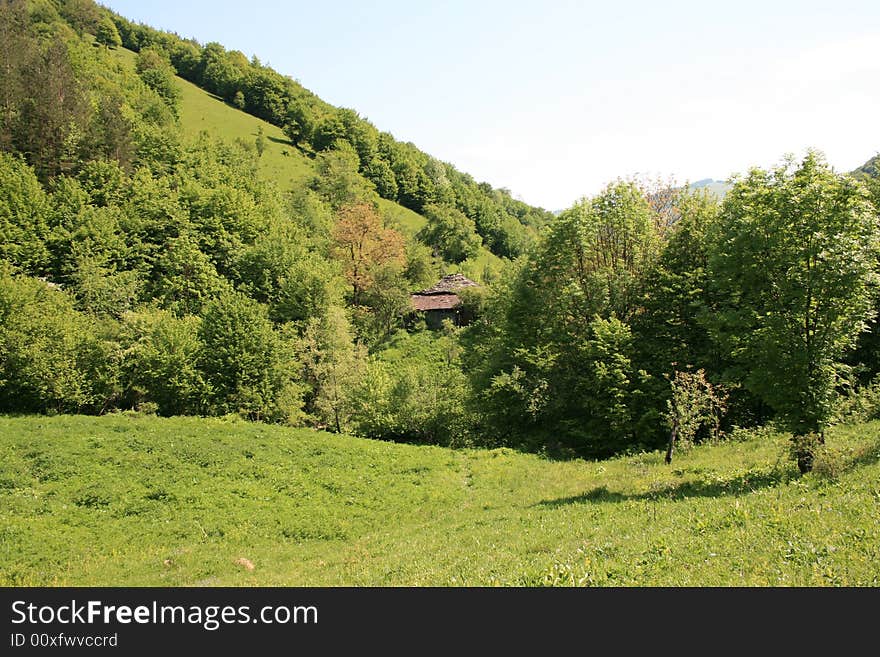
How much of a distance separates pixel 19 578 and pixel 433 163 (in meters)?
145

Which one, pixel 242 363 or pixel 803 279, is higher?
pixel 803 279

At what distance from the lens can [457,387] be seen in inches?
1622

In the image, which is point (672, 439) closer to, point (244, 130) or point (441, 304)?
point (441, 304)

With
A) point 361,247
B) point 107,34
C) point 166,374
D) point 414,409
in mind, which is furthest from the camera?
point 107,34

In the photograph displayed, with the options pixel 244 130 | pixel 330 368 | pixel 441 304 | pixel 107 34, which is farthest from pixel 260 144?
pixel 330 368

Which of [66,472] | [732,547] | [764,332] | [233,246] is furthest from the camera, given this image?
[233,246]

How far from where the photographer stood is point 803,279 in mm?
16438

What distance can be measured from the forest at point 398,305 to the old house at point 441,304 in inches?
65.1

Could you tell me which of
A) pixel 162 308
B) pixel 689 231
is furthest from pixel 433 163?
pixel 689 231

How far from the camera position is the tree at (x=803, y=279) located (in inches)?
631

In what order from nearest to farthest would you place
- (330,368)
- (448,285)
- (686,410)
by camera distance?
(686,410), (330,368), (448,285)

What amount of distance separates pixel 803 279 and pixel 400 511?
1923cm

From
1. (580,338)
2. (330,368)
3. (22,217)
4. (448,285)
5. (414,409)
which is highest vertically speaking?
(448,285)
